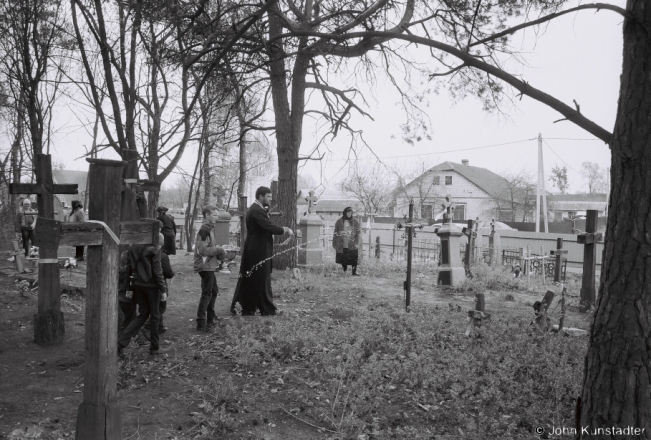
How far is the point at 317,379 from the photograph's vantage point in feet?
16.5

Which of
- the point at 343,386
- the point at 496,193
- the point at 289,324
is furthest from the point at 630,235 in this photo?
the point at 496,193

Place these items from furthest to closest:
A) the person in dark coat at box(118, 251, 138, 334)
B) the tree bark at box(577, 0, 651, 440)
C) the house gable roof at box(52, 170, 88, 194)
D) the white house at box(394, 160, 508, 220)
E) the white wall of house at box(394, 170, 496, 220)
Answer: the house gable roof at box(52, 170, 88, 194)
the white wall of house at box(394, 170, 496, 220)
the white house at box(394, 160, 508, 220)
the person in dark coat at box(118, 251, 138, 334)
the tree bark at box(577, 0, 651, 440)

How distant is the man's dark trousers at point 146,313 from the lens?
5742 mm

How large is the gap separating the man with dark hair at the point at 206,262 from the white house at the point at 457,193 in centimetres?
3707

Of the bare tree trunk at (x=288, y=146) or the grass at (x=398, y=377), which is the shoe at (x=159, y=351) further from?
the bare tree trunk at (x=288, y=146)

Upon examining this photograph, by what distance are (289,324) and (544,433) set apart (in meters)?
3.57

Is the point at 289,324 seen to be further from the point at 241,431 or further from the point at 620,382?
the point at 620,382

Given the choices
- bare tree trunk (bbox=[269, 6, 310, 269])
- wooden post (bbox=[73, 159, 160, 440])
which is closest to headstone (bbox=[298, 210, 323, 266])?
bare tree trunk (bbox=[269, 6, 310, 269])

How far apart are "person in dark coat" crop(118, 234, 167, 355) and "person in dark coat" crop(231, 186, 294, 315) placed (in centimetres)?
200

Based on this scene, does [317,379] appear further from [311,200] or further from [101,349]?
[311,200]

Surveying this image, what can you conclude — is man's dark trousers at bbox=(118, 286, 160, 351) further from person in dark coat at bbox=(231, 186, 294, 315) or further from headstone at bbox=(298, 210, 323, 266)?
headstone at bbox=(298, 210, 323, 266)

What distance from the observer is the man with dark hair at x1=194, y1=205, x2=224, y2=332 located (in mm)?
6805

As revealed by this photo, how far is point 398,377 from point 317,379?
0.80 metres

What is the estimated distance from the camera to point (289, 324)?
683 cm
